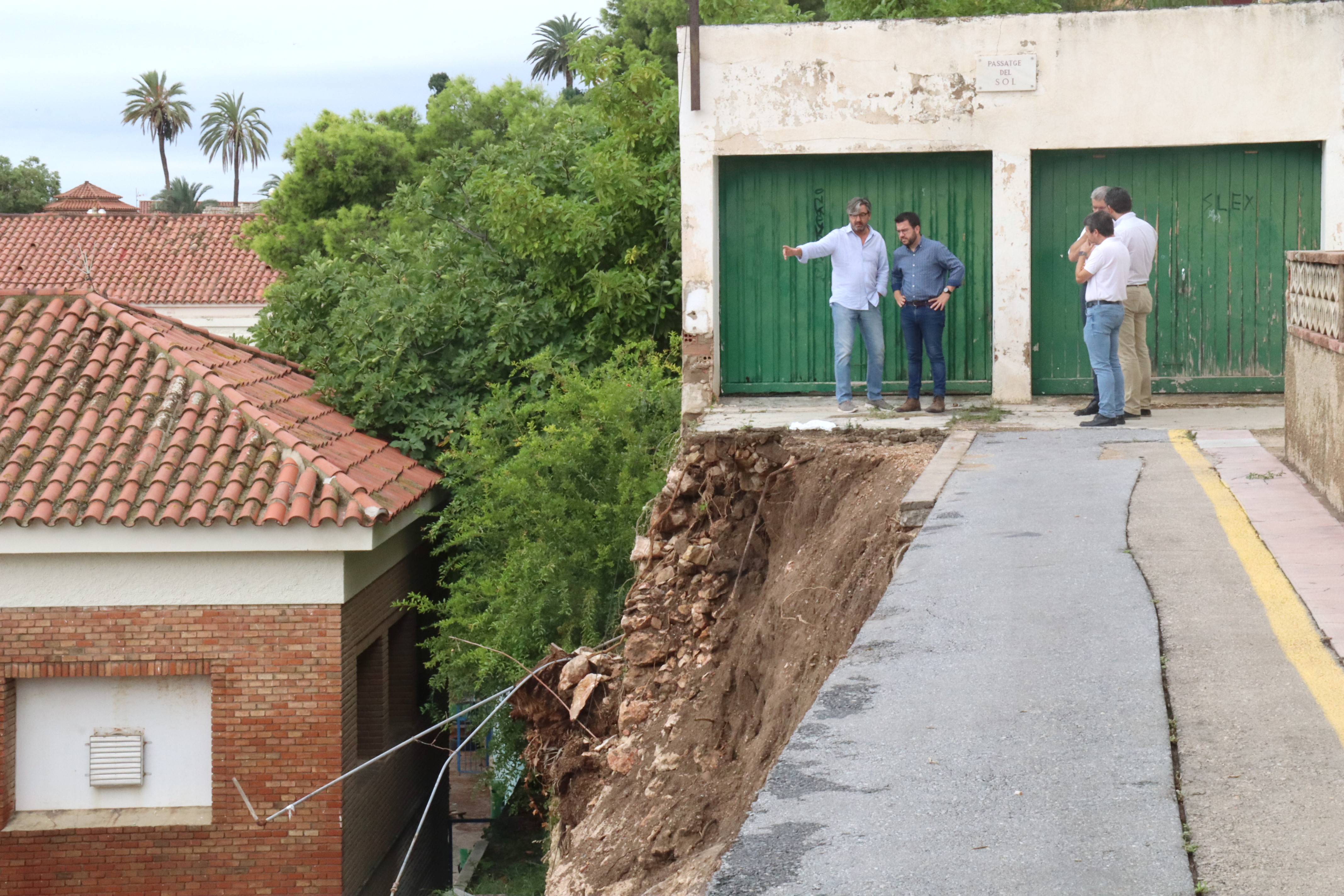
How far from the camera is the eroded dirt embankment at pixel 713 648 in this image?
21.2 feet

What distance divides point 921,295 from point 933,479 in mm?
3670

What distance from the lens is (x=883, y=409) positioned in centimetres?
1116

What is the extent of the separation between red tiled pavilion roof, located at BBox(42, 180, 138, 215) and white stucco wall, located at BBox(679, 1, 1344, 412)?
47.7 meters

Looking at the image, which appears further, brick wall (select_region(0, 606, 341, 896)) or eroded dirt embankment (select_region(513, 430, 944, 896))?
brick wall (select_region(0, 606, 341, 896))

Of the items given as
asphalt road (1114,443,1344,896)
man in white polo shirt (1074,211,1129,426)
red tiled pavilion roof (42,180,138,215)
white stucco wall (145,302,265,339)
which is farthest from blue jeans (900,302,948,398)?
red tiled pavilion roof (42,180,138,215)

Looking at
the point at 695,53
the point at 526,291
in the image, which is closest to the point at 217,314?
the point at 526,291

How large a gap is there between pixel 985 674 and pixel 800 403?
757 centimetres

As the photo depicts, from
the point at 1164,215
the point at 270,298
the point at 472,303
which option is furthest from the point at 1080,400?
the point at 270,298

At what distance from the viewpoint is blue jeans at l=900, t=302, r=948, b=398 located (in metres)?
11.2

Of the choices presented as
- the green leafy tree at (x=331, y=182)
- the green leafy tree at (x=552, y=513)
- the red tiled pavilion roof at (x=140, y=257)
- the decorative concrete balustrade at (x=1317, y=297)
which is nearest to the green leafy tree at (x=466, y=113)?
the green leafy tree at (x=331, y=182)

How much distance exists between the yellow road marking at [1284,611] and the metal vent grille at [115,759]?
10586 millimetres

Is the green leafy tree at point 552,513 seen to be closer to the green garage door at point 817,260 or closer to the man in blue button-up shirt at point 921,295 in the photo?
the green garage door at point 817,260

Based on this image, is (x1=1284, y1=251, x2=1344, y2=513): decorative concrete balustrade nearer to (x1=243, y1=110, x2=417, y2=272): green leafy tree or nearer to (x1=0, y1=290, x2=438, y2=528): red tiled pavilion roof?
(x1=0, y1=290, x2=438, y2=528): red tiled pavilion roof

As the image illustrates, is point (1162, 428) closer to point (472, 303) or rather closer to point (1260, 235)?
point (1260, 235)
